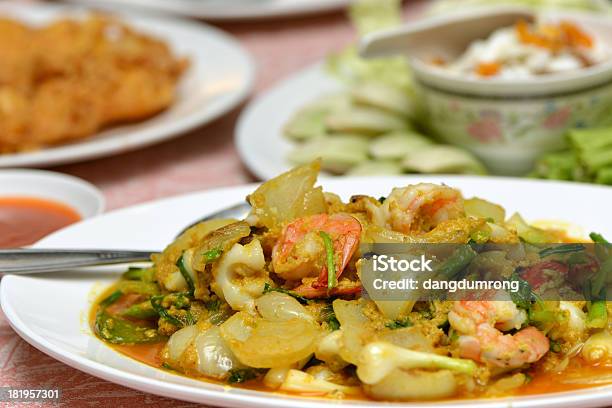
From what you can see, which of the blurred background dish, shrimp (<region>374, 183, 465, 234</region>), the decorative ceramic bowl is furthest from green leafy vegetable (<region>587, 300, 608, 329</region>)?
the decorative ceramic bowl

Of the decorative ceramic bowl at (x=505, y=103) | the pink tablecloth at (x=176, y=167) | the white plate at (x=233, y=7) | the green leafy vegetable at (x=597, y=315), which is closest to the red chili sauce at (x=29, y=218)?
the pink tablecloth at (x=176, y=167)

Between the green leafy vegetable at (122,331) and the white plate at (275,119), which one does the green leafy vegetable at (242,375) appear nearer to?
the green leafy vegetable at (122,331)

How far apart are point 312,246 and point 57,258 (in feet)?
2.32

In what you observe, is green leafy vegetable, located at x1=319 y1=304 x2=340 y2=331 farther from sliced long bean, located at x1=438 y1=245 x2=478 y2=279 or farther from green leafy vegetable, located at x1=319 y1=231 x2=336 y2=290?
sliced long bean, located at x1=438 y1=245 x2=478 y2=279

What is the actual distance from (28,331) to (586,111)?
2127mm

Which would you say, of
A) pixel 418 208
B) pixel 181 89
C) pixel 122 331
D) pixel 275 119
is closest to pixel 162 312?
pixel 122 331

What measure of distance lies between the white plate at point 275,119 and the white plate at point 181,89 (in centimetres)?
12

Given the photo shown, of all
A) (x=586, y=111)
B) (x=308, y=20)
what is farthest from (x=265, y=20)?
(x=586, y=111)

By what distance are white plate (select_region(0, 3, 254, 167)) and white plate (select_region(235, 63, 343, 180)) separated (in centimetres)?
12

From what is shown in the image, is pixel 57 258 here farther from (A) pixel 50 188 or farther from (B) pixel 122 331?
(A) pixel 50 188

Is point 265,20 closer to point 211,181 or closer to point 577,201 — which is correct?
point 211,181

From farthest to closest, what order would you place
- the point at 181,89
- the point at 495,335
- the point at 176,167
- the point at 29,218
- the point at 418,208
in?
1. the point at 181,89
2. the point at 176,167
3. the point at 29,218
4. the point at 418,208
5. the point at 495,335

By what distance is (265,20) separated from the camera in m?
5.30

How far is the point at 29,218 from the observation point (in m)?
2.82
